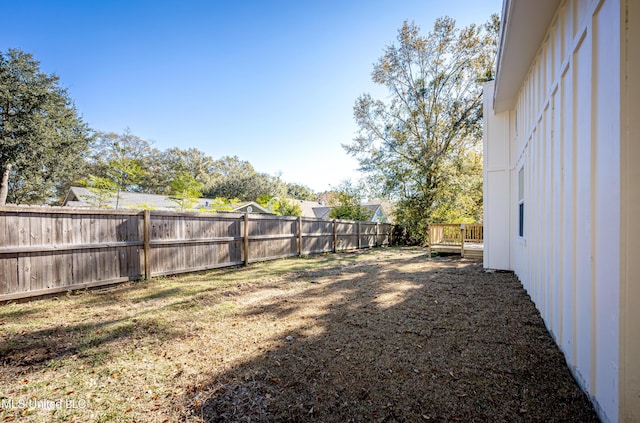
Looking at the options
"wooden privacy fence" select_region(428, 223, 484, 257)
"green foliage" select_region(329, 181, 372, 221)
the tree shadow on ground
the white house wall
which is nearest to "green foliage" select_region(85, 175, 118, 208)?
the tree shadow on ground

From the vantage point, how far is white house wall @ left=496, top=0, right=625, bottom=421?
1.45m

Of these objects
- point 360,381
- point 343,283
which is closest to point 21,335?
point 360,381

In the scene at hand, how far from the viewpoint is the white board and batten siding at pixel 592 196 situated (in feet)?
4.39

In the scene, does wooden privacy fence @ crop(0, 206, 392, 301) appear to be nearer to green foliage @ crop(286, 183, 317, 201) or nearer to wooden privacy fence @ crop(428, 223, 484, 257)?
wooden privacy fence @ crop(428, 223, 484, 257)

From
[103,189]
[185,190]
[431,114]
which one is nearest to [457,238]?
[431,114]

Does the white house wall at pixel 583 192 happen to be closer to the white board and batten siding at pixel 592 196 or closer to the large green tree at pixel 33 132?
the white board and batten siding at pixel 592 196

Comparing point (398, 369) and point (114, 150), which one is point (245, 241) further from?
point (114, 150)

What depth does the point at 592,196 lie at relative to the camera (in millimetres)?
1713

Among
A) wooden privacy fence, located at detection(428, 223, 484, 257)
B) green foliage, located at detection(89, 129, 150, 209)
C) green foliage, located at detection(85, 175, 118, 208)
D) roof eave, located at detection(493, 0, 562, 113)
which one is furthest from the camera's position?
green foliage, located at detection(89, 129, 150, 209)

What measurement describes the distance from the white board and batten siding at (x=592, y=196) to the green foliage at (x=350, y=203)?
1321 centimetres

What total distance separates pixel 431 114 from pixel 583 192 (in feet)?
50.0

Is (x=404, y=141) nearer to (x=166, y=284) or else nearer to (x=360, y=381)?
(x=166, y=284)

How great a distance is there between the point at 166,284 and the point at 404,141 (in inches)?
562

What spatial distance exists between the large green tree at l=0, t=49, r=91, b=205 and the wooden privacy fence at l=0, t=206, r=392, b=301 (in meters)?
15.5
